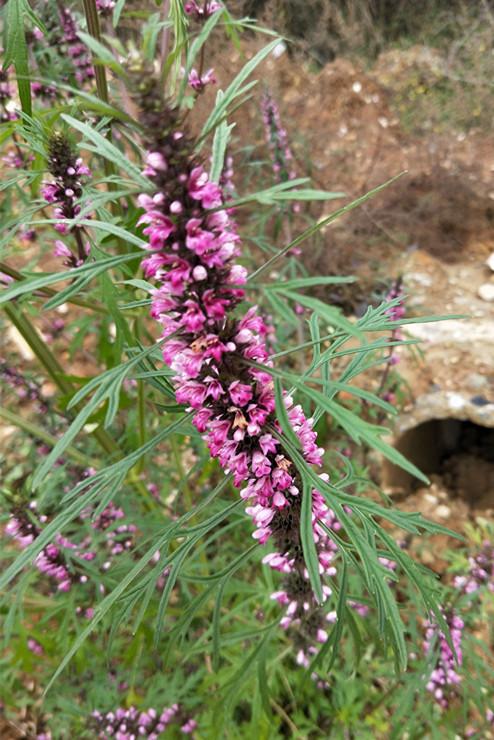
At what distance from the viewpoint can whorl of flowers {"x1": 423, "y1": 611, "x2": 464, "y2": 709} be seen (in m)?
1.98

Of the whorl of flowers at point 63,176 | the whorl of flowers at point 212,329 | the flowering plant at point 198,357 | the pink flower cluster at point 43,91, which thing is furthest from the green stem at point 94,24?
the pink flower cluster at point 43,91

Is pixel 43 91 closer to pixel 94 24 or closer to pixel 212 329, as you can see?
pixel 94 24

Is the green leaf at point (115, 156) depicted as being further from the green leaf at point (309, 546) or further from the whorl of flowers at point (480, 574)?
the whorl of flowers at point (480, 574)

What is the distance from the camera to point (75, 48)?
2.20 metres

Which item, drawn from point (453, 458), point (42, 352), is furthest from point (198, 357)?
point (453, 458)

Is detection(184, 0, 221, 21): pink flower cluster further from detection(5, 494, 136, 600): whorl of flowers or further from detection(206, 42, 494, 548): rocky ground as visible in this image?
detection(5, 494, 136, 600): whorl of flowers

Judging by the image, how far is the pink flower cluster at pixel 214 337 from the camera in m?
0.80

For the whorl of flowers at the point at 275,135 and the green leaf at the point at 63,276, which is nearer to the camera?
the green leaf at the point at 63,276

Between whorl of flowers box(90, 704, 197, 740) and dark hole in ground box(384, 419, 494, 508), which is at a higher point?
whorl of flowers box(90, 704, 197, 740)

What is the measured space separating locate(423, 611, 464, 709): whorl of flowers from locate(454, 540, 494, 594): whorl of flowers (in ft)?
0.70

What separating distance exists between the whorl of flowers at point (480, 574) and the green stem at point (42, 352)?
5.21 ft

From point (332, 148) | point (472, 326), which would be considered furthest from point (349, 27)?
point (472, 326)

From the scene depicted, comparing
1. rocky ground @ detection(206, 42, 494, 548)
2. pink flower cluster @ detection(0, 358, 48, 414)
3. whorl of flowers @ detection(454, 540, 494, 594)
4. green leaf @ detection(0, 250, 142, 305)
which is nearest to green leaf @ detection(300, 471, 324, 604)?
green leaf @ detection(0, 250, 142, 305)

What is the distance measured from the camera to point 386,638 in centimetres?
127
